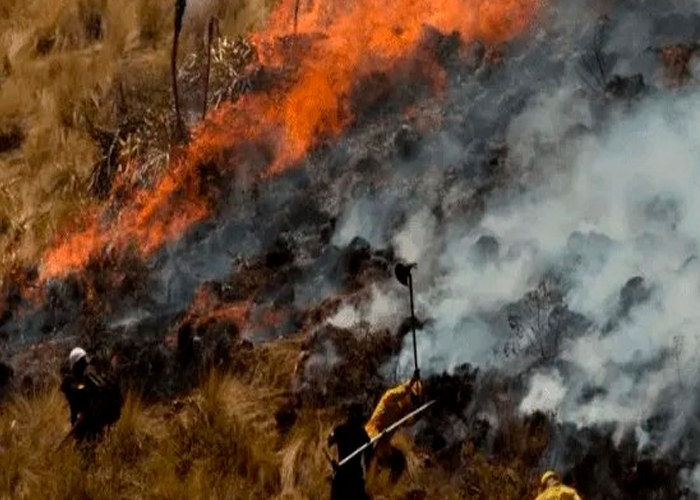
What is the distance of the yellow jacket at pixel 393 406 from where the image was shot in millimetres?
7414

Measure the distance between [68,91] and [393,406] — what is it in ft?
20.6

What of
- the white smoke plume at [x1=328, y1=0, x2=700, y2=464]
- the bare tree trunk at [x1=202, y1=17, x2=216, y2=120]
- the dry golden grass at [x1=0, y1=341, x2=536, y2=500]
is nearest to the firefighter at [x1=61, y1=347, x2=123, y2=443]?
the dry golden grass at [x1=0, y1=341, x2=536, y2=500]

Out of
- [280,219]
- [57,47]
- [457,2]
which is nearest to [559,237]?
[280,219]

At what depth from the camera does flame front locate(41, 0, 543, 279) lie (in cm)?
1009

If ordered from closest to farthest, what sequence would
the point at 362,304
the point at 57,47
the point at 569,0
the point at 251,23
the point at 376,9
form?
the point at 362,304 → the point at 569,0 → the point at 376,9 → the point at 251,23 → the point at 57,47

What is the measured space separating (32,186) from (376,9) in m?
3.52

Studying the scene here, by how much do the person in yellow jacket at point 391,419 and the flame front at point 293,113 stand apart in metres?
3.02

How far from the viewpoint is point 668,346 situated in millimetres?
7352

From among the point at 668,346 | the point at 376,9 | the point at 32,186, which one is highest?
the point at 376,9

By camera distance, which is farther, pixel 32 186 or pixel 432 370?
pixel 32 186

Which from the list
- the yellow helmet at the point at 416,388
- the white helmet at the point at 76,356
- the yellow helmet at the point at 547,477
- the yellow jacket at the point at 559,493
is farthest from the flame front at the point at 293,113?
the yellow jacket at the point at 559,493

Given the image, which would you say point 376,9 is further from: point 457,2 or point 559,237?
point 559,237

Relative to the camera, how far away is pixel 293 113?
411 inches

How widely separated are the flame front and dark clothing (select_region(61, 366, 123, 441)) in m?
1.90
